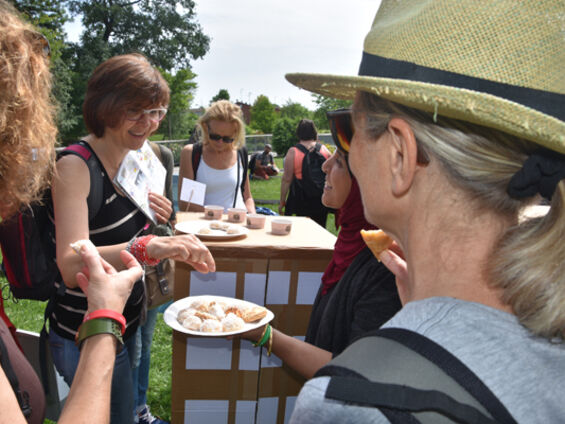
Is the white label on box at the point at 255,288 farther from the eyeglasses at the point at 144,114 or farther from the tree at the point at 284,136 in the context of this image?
the tree at the point at 284,136

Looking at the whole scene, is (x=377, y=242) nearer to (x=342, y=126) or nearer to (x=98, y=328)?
(x=342, y=126)

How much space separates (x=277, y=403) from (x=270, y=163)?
57.1ft

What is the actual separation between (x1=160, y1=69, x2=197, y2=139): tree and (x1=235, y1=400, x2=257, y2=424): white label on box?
1392 inches

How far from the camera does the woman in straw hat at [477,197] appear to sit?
0.62m

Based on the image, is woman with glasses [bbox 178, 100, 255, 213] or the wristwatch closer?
the wristwatch

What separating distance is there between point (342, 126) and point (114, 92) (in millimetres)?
1292

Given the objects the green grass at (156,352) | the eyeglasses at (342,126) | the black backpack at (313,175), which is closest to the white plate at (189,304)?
the eyeglasses at (342,126)

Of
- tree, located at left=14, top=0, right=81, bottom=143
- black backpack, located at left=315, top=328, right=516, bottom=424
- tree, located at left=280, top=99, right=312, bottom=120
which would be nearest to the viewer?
black backpack, located at left=315, top=328, right=516, bottom=424

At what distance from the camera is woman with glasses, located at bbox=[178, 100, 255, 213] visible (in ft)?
12.9

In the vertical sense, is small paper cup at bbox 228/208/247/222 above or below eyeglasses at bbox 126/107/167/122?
below

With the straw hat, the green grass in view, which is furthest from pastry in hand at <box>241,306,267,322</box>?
the green grass

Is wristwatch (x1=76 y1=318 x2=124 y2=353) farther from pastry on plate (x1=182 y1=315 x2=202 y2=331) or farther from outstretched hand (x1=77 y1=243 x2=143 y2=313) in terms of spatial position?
pastry on plate (x1=182 y1=315 x2=202 y2=331)

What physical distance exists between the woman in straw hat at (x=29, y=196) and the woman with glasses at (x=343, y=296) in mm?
751

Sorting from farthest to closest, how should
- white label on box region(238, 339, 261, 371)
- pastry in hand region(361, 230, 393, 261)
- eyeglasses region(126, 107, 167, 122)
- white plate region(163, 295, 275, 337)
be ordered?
white label on box region(238, 339, 261, 371), eyeglasses region(126, 107, 167, 122), white plate region(163, 295, 275, 337), pastry in hand region(361, 230, 393, 261)
